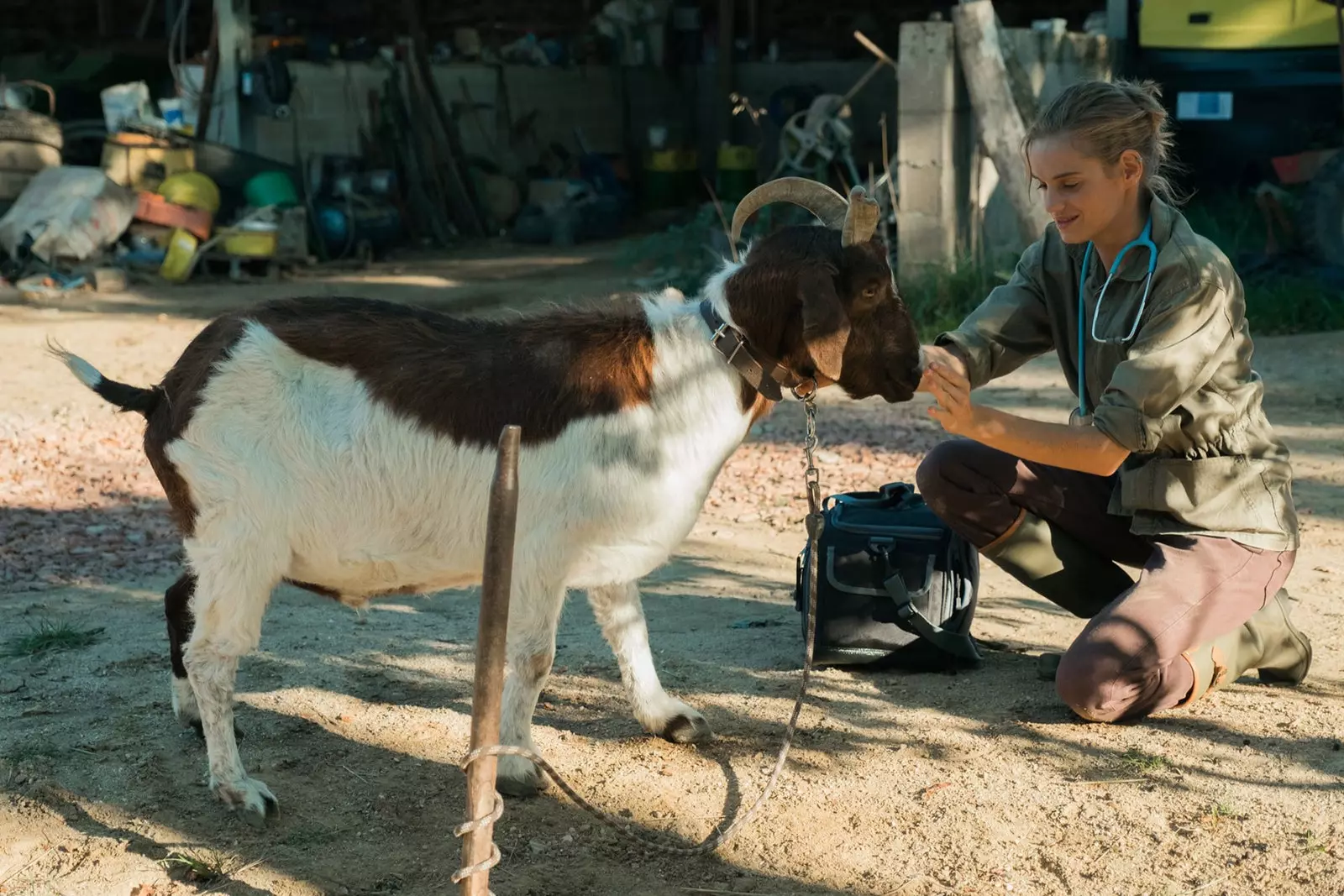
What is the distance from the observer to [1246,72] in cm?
1123

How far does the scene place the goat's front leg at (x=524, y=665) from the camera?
3.84 m

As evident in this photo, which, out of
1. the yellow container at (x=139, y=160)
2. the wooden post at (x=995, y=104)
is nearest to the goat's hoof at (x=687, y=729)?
the wooden post at (x=995, y=104)

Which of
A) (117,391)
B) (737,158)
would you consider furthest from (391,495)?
(737,158)

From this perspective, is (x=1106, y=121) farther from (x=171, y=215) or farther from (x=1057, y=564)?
(x=171, y=215)

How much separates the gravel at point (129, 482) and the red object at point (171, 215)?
546cm

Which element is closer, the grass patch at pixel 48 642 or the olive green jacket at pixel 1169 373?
the olive green jacket at pixel 1169 373

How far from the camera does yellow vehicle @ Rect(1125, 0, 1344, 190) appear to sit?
1101 cm

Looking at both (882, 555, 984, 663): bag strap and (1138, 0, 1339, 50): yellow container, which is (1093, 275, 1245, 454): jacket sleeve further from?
(1138, 0, 1339, 50): yellow container

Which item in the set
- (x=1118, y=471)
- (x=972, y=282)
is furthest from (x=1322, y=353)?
(x=1118, y=471)

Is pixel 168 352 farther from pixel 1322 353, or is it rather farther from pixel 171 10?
pixel 171 10

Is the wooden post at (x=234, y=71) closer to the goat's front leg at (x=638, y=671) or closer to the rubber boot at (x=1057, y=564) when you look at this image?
the goat's front leg at (x=638, y=671)

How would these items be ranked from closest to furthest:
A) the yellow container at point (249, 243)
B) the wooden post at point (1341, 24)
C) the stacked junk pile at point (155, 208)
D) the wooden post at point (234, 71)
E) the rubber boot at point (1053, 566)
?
1. the rubber boot at point (1053, 566)
2. the wooden post at point (1341, 24)
3. the stacked junk pile at point (155, 208)
4. the yellow container at point (249, 243)
5. the wooden post at point (234, 71)

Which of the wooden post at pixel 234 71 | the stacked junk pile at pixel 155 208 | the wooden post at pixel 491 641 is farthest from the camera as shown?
the wooden post at pixel 234 71

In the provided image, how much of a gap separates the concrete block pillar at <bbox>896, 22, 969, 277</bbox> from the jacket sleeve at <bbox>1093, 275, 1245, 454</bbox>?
6.50 meters
